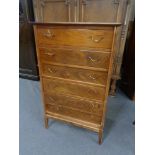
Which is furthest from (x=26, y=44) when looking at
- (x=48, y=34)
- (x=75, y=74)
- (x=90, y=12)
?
(x=75, y=74)

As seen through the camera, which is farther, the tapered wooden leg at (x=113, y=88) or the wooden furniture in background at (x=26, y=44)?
the wooden furniture in background at (x=26, y=44)

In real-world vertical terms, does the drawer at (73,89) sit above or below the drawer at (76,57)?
below

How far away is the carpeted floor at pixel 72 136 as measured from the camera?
1394mm

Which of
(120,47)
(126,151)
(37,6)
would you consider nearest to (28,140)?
(126,151)

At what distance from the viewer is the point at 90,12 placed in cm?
177

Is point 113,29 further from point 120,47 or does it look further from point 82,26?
point 120,47

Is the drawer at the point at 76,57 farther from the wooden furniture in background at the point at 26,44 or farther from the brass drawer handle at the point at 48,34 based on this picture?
the wooden furniture in background at the point at 26,44

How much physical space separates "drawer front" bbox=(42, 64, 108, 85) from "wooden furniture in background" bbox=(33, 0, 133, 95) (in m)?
0.89

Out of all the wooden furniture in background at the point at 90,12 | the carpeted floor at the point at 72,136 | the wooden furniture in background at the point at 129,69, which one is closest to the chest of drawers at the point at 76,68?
the carpeted floor at the point at 72,136

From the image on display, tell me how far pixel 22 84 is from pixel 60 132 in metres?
1.42

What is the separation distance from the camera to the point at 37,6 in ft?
6.44

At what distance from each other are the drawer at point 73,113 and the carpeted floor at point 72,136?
0.26 meters

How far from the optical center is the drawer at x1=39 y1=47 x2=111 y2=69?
42.6 inches

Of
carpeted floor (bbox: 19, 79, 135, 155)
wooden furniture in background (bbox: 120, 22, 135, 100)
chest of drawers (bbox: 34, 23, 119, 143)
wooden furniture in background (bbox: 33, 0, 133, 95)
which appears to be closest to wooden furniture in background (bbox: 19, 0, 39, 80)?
wooden furniture in background (bbox: 33, 0, 133, 95)
